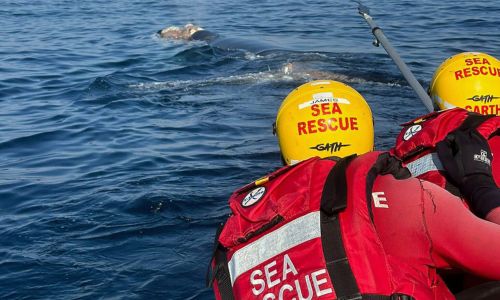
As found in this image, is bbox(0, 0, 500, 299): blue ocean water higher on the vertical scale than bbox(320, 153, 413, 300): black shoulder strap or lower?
lower

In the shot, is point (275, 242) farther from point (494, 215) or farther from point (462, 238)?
point (494, 215)

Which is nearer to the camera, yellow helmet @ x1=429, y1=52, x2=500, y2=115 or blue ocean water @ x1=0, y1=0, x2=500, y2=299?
yellow helmet @ x1=429, y1=52, x2=500, y2=115

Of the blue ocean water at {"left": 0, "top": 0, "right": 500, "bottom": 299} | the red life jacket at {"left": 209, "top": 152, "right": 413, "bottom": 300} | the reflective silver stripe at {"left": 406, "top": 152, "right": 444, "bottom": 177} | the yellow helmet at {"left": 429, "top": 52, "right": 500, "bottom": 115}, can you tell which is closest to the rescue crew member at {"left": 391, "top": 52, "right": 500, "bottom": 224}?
the reflective silver stripe at {"left": 406, "top": 152, "right": 444, "bottom": 177}

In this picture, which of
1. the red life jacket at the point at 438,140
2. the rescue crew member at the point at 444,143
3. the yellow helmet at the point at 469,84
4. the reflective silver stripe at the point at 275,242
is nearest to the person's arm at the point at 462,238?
the rescue crew member at the point at 444,143

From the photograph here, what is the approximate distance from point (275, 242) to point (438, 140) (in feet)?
4.52

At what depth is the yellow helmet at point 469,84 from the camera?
525 centimetres

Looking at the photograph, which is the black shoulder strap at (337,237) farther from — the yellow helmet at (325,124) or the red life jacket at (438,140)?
the yellow helmet at (325,124)

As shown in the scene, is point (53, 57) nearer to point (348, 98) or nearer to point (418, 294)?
point (348, 98)

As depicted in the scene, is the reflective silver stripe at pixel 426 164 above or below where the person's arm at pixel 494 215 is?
below

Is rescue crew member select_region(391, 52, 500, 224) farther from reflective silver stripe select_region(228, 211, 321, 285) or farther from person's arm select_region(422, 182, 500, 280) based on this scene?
reflective silver stripe select_region(228, 211, 321, 285)

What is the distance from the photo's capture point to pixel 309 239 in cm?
277

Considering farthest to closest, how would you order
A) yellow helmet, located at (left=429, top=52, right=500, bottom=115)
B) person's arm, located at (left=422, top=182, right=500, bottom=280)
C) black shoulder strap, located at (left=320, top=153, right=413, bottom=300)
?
yellow helmet, located at (left=429, top=52, right=500, bottom=115), person's arm, located at (left=422, top=182, right=500, bottom=280), black shoulder strap, located at (left=320, top=153, right=413, bottom=300)

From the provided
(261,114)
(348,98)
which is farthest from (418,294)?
(261,114)

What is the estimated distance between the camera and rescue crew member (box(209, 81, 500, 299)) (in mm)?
2668
